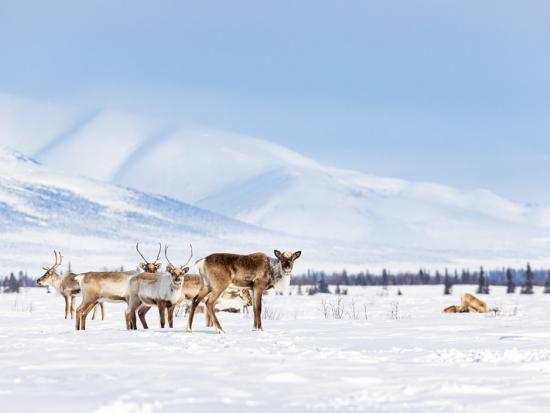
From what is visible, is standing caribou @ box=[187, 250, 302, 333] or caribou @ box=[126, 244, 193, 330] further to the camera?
caribou @ box=[126, 244, 193, 330]

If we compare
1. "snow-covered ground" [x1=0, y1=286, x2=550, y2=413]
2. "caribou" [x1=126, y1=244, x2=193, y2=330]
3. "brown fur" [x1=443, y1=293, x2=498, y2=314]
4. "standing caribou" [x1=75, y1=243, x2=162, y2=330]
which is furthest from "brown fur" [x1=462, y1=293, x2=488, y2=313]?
"caribou" [x1=126, y1=244, x2=193, y2=330]

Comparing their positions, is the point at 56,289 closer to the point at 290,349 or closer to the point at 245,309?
the point at 245,309

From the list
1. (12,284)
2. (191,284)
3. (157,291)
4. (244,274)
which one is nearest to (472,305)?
(191,284)

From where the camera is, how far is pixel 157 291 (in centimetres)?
1803

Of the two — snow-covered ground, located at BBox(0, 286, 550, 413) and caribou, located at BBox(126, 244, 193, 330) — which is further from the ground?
caribou, located at BBox(126, 244, 193, 330)

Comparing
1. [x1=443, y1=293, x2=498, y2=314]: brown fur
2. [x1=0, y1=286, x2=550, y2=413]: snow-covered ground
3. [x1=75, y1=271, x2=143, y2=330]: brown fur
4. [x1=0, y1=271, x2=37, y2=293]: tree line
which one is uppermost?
[x1=0, y1=271, x2=37, y2=293]: tree line

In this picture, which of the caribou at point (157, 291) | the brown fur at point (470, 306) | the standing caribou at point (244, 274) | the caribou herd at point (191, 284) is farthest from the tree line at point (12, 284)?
the standing caribou at point (244, 274)

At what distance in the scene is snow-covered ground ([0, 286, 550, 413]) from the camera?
8602mm

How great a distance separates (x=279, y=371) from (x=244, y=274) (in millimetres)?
6160

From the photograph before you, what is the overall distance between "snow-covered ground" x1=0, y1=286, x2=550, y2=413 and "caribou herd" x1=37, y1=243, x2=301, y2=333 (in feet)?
3.42

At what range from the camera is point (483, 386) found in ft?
31.0

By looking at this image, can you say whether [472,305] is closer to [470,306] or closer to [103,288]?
[470,306]

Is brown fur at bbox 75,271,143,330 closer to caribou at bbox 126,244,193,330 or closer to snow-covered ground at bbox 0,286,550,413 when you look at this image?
caribou at bbox 126,244,193,330

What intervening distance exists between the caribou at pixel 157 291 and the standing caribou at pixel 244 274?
4.01 ft
